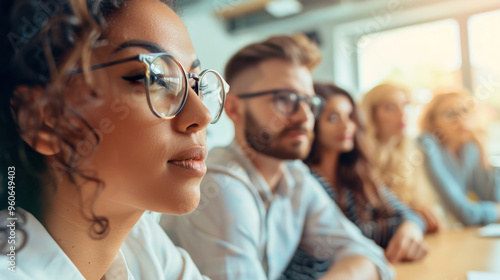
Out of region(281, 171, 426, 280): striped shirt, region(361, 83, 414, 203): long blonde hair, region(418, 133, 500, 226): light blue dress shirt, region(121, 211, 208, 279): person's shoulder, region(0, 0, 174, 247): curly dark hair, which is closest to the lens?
region(0, 0, 174, 247): curly dark hair

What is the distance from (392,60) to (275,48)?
451 millimetres

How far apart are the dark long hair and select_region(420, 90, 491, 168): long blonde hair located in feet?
0.82

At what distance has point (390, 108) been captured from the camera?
1081mm

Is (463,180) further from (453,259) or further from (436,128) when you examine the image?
(453,259)

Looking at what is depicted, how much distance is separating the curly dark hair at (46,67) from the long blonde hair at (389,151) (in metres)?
0.79

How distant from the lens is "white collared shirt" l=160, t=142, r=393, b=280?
0.53 metres

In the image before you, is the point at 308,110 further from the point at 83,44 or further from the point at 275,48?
the point at 83,44

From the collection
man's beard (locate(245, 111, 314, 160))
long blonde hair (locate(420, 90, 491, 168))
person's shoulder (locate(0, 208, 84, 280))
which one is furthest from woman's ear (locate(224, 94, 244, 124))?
long blonde hair (locate(420, 90, 491, 168))

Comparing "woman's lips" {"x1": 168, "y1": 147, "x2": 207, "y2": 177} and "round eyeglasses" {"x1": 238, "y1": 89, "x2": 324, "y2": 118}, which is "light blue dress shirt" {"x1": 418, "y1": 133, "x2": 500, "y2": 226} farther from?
"woman's lips" {"x1": 168, "y1": 147, "x2": 207, "y2": 177}

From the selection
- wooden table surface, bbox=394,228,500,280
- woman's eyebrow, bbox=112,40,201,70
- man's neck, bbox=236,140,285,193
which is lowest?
wooden table surface, bbox=394,228,500,280

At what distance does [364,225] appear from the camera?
94cm

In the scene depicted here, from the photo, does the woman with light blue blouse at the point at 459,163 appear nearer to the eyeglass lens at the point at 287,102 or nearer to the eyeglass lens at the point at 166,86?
the eyeglass lens at the point at 287,102

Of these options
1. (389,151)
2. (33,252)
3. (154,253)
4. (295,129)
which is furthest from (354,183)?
(33,252)

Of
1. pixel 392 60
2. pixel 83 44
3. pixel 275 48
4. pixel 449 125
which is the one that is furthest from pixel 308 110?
pixel 449 125
